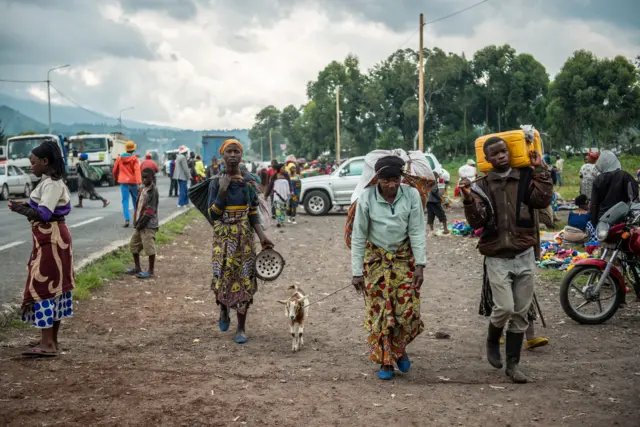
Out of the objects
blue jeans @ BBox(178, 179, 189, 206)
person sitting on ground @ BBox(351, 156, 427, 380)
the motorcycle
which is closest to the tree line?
blue jeans @ BBox(178, 179, 189, 206)

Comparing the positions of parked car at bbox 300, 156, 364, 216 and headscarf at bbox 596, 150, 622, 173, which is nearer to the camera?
headscarf at bbox 596, 150, 622, 173

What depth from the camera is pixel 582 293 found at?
6930 mm

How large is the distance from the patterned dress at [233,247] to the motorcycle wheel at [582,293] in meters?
3.33

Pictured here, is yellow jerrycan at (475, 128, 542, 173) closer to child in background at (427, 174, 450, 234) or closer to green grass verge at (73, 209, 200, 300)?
green grass verge at (73, 209, 200, 300)

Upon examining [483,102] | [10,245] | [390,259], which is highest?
[483,102]

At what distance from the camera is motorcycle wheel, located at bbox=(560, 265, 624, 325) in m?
6.92

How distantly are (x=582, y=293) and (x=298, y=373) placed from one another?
11.0 ft

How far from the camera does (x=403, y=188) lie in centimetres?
532

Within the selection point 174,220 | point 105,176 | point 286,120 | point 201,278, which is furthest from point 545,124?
point 286,120

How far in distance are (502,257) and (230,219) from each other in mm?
2666

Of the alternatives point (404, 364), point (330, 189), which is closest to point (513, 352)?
point (404, 364)

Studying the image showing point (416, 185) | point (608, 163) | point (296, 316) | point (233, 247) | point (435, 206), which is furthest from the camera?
point (435, 206)

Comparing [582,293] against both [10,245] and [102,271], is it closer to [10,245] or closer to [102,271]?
[102,271]

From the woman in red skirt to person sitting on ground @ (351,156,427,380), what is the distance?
261cm
